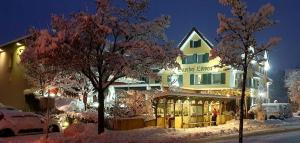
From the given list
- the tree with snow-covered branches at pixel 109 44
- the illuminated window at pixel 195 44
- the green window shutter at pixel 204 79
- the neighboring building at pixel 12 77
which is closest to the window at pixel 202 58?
the illuminated window at pixel 195 44

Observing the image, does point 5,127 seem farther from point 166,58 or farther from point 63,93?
point 63,93

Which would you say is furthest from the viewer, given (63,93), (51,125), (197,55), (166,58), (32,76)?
(197,55)

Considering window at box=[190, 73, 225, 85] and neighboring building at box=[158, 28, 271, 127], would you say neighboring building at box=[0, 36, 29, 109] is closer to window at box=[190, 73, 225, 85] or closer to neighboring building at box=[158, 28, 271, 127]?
neighboring building at box=[158, 28, 271, 127]

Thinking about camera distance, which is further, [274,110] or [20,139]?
[274,110]

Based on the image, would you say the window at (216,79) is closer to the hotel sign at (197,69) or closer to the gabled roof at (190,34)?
the hotel sign at (197,69)

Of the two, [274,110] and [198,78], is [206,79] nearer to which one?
[198,78]

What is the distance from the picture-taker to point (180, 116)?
37.0 metres

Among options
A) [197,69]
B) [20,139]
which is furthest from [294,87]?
[20,139]

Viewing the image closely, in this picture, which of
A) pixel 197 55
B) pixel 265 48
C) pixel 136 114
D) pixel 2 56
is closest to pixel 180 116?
pixel 136 114

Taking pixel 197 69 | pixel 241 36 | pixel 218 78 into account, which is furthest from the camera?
pixel 197 69

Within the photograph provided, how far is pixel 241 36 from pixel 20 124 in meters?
13.6

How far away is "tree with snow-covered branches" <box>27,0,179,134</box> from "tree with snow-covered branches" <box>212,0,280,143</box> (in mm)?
4028

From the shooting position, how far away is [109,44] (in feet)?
84.2

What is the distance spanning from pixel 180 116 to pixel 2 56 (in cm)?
1826
